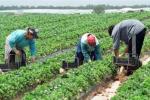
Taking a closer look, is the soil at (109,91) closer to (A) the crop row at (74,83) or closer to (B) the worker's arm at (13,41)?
(A) the crop row at (74,83)

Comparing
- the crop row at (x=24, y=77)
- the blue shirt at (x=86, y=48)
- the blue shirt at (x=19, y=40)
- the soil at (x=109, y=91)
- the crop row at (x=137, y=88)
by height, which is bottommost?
the soil at (x=109, y=91)

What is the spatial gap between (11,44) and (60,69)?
2041 millimetres

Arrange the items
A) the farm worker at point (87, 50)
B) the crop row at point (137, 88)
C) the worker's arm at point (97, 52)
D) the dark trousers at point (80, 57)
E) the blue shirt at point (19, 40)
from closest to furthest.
A: 1. the crop row at point (137, 88)
2. the blue shirt at point (19, 40)
3. the farm worker at point (87, 50)
4. the worker's arm at point (97, 52)
5. the dark trousers at point (80, 57)

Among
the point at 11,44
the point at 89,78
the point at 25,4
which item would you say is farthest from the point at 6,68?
the point at 25,4

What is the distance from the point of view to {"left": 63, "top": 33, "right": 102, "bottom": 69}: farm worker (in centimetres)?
1255

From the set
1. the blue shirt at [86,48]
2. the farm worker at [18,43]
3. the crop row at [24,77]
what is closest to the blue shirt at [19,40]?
the farm worker at [18,43]

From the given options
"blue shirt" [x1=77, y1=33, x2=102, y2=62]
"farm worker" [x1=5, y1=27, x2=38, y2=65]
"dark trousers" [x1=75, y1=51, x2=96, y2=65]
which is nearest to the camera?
"farm worker" [x1=5, y1=27, x2=38, y2=65]

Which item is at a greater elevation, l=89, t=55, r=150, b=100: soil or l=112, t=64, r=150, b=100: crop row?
l=112, t=64, r=150, b=100: crop row

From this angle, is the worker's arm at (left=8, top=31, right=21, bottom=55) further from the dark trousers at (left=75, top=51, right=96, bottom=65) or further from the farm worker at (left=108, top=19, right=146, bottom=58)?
the farm worker at (left=108, top=19, right=146, bottom=58)

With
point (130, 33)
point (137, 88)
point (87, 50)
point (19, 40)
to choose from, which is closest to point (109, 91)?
point (87, 50)

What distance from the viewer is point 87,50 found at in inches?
509

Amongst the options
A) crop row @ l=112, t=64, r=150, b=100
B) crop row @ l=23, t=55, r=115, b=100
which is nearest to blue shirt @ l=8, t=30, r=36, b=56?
crop row @ l=23, t=55, r=115, b=100

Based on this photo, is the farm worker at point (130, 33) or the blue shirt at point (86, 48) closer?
the blue shirt at point (86, 48)

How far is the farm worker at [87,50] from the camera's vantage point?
1255 cm
